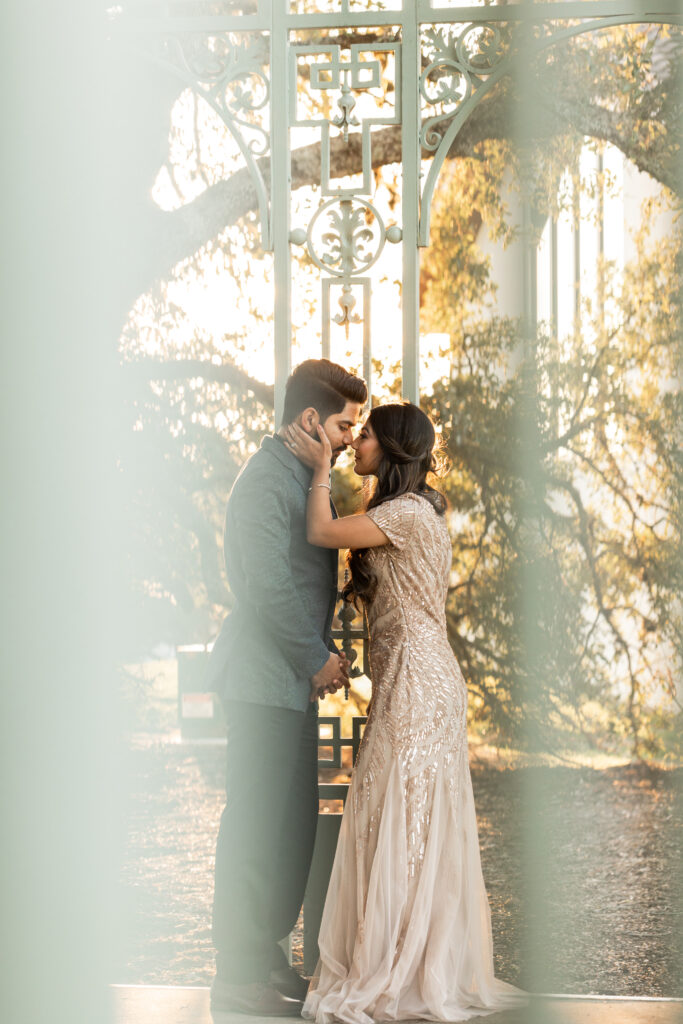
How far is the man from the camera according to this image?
2.67 m

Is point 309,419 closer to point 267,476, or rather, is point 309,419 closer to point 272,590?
point 267,476

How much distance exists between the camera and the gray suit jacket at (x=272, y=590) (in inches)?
104

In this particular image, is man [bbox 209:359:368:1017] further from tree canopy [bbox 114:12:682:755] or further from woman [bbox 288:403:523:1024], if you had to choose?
tree canopy [bbox 114:12:682:755]

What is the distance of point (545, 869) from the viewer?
11.8 ft

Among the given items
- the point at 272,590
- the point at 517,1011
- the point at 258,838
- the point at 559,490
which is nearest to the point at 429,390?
the point at 559,490

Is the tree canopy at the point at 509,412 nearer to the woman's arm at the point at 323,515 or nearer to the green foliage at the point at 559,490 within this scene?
the green foliage at the point at 559,490

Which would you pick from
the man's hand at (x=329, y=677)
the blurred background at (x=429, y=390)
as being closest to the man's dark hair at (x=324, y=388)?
the blurred background at (x=429, y=390)

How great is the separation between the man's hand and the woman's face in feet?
1.43

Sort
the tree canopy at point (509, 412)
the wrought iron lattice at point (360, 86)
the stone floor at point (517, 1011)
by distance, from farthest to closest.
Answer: the tree canopy at point (509, 412), the wrought iron lattice at point (360, 86), the stone floor at point (517, 1011)

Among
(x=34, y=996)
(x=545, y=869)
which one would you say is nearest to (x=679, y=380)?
(x=545, y=869)

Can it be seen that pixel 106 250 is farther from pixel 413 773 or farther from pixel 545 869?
pixel 545 869

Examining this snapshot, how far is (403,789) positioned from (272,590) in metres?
0.53

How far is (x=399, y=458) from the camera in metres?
2.70

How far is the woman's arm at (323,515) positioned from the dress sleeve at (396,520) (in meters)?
0.01
